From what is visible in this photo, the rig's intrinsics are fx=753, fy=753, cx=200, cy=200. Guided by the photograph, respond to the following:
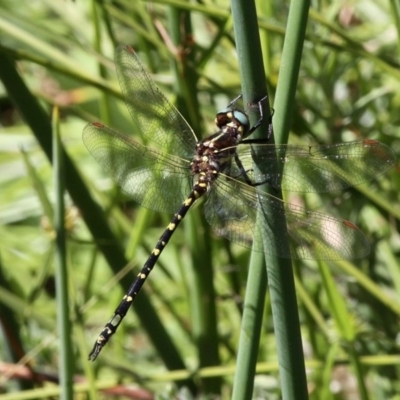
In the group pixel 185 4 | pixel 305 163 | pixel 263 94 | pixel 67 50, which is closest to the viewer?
pixel 263 94

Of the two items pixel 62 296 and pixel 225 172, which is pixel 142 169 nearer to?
pixel 225 172

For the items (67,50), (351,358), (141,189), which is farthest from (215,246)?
(67,50)

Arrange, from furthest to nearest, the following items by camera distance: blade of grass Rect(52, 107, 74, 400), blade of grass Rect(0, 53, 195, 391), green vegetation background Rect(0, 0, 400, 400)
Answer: green vegetation background Rect(0, 0, 400, 400)
blade of grass Rect(0, 53, 195, 391)
blade of grass Rect(52, 107, 74, 400)

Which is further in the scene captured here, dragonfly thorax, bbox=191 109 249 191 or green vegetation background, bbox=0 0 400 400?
green vegetation background, bbox=0 0 400 400

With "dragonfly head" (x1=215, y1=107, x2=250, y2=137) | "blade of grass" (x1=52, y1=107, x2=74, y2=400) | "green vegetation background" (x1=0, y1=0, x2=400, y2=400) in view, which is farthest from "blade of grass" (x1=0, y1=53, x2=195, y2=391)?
"dragonfly head" (x1=215, y1=107, x2=250, y2=137)

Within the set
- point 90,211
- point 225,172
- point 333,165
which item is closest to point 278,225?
point 333,165

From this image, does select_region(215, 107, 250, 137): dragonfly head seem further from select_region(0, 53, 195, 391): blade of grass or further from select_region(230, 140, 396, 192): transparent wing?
select_region(0, 53, 195, 391): blade of grass

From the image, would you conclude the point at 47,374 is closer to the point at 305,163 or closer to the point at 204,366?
the point at 204,366
